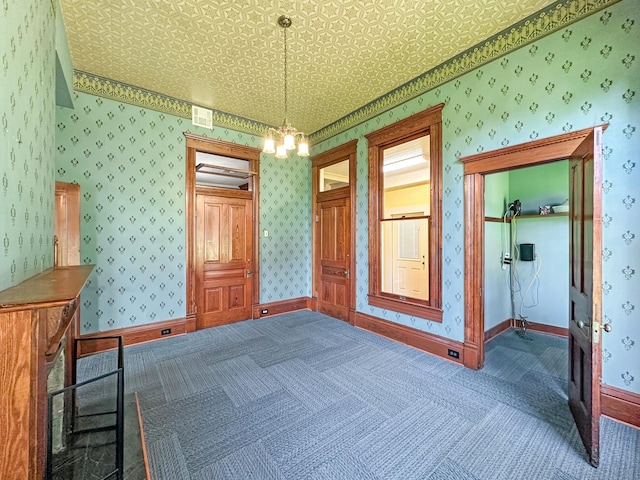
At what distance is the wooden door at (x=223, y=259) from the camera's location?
418 cm

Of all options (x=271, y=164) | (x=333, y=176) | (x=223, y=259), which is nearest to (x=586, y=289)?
(x=333, y=176)

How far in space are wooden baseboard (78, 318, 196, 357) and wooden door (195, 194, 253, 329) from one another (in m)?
0.25

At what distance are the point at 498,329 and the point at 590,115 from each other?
2915 millimetres

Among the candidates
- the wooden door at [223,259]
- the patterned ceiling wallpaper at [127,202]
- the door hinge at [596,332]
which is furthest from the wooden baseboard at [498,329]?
the patterned ceiling wallpaper at [127,202]

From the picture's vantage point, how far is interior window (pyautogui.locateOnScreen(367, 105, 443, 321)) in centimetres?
324

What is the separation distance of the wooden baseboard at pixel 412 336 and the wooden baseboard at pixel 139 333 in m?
2.60

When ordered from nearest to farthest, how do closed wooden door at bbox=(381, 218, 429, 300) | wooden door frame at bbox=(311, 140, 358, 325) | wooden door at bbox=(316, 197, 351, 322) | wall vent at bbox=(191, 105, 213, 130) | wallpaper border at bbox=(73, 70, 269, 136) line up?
wallpaper border at bbox=(73, 70, 269, 136) → closed wooden door at bbox=(381, 218, 429, 300) → wall vent at bbox=(191, 105, 213, 130) → wooden door frame at bbox=(311, 140, 358, 325) → wooden door at bbox=(316, 197, 351, 322)

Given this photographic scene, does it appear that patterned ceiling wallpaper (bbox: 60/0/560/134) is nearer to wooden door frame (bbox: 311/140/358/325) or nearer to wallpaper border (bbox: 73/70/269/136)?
wallpaper border (bbox: 73/70/269/136)

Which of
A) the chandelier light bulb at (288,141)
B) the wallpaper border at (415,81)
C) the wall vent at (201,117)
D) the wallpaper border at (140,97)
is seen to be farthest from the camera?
the wall vent at (201,117)

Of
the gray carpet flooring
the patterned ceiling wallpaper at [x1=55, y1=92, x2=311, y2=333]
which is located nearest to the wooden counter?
the gray carpet flooring

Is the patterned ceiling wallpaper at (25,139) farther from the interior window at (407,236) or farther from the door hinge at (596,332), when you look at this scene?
the interior window at (407,236)

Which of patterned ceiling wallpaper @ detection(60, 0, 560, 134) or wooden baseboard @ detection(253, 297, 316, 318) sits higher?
patterned ceiling wallpaper @ detection(60, 0, 560, 134)

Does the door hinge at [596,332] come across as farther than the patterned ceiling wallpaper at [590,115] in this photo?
No

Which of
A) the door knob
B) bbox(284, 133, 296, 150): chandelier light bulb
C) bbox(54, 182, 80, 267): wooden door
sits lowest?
the door knob
